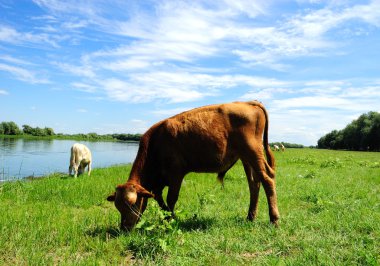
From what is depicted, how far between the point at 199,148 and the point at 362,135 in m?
97.0

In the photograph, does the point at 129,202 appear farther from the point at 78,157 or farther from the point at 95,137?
the point at 95,137

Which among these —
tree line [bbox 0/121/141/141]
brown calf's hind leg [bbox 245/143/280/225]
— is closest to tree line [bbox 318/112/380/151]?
tree line [bbox 0/121/141/141]

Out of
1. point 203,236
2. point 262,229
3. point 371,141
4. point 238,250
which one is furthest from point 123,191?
point 371,141

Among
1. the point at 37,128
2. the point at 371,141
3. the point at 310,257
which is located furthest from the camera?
the point at 37,128

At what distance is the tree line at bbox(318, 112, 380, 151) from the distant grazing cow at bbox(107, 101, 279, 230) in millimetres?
90069

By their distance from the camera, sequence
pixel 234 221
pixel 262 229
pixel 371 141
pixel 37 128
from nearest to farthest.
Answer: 1. pixel 262 229
2. pixel 234 221
3. pixel 371 141
4. pixel 37 128

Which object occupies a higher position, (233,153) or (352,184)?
(233,153)

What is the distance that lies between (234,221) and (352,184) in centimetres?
735

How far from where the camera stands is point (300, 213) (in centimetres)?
707

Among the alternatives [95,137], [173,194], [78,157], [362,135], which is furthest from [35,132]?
[173,194]

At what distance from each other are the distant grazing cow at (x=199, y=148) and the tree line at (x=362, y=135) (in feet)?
296

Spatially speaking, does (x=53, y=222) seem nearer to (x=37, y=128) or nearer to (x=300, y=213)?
(x=300, y=213)

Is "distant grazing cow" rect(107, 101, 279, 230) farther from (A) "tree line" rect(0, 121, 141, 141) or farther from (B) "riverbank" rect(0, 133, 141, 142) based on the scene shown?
(B) "riverbank" rect(0, 133, 141, 142)

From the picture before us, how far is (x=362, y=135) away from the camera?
90.9 meters
